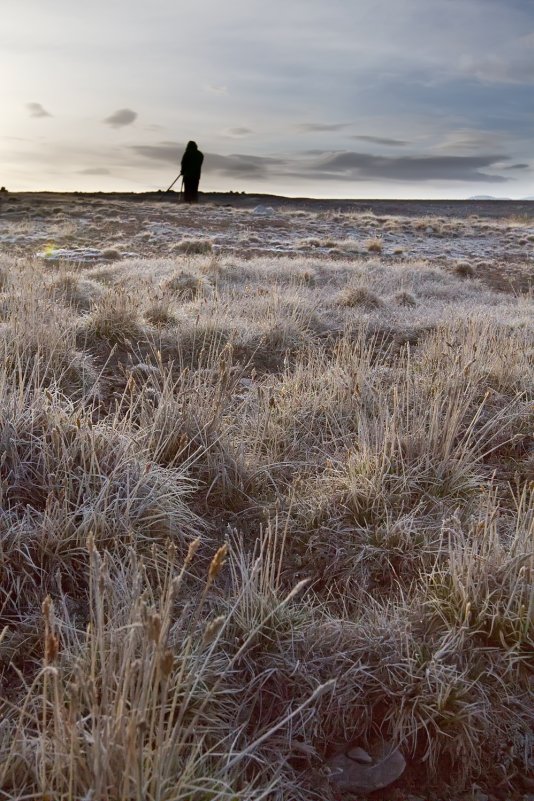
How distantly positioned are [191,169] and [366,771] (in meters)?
32.9

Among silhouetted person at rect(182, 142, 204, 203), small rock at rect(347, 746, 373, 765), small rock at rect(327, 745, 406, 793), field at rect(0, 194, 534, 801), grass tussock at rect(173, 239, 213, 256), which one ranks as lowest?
small rock at rect(327, 745, 406, 793)

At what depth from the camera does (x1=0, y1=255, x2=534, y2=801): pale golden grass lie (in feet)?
4.61

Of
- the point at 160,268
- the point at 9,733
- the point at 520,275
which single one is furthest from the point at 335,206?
the point at 9,733

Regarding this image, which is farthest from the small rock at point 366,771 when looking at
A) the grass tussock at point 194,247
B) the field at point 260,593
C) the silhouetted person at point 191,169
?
the silhouetted person at point 191,169

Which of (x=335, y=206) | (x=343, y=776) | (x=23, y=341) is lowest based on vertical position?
(x=343, y=776)

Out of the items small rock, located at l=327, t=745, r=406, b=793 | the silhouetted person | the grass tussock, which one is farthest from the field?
the silhouetted person

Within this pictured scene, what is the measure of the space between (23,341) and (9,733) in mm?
2648

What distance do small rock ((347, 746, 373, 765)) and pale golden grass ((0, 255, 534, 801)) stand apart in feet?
0.12

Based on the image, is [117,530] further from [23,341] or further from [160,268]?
[160,268]

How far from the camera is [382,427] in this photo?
3098 millimetres

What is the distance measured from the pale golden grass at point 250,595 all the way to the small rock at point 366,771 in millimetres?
42

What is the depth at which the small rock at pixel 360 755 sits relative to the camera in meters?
1.75

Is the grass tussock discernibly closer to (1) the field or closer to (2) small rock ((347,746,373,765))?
(1) the field

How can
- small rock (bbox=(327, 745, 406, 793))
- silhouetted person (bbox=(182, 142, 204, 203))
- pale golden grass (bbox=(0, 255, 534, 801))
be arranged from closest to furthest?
pale golden grass (bbox=(0, 255, 534, 801)) → small rock (bbox=(327, 745, 406, 793)) → silhouetted person (bbox=(182, 142, 204, 203))
